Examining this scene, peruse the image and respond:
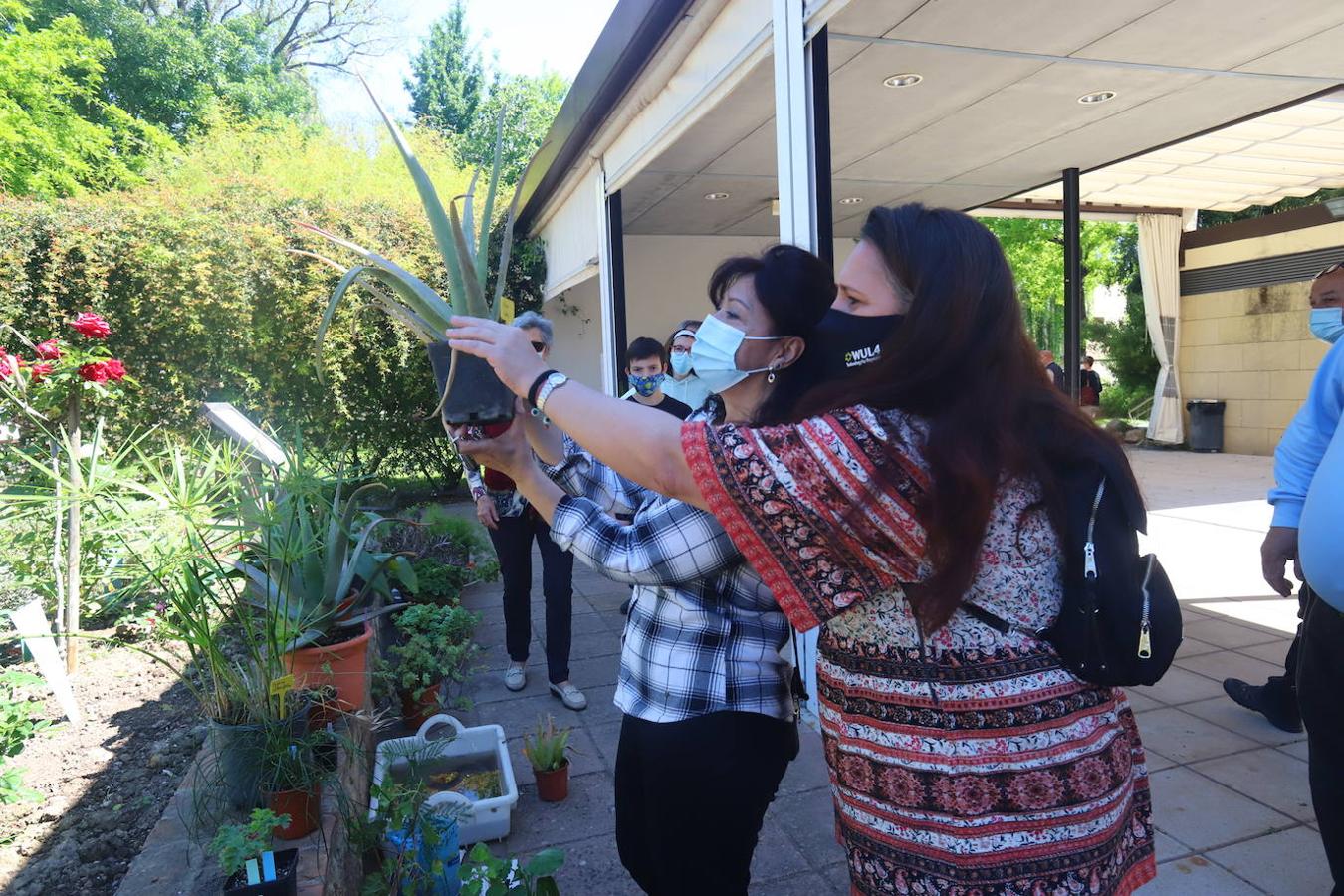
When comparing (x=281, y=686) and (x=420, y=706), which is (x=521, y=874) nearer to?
(x=281, y=686)

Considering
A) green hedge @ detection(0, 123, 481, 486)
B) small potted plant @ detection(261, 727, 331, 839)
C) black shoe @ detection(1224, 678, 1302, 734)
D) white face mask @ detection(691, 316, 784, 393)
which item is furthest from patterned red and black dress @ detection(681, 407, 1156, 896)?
green hedge @ detection(0, 123, 481, 486)

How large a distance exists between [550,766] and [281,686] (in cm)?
115

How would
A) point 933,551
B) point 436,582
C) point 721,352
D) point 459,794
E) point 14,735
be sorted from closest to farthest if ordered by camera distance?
point 933,551 < point 721,352 < point 459,794 < point 14,735 < point 436,582

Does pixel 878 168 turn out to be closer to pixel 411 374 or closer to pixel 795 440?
pixel 411 374

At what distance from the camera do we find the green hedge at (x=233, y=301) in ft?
27.0

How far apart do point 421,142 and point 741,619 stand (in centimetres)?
1619

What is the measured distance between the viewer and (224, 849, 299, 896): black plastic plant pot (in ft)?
5.64

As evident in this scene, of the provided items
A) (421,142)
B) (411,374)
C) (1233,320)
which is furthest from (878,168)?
(421,142)

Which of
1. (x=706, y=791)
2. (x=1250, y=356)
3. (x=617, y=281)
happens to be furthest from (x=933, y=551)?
(x=1250, y=356)

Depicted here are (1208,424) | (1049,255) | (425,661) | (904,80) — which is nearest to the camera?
(425,661)

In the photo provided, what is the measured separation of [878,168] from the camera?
7.43 meters

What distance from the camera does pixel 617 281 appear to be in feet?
22.7

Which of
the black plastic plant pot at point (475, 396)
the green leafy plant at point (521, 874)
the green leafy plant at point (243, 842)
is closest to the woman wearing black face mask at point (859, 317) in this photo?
the black plastic plant pot at point (475, 396)

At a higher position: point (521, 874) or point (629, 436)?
point (629, 436)
